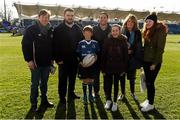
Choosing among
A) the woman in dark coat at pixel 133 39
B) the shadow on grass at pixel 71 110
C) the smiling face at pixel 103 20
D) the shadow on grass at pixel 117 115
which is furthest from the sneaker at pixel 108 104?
the smiling face at pixel 103 20

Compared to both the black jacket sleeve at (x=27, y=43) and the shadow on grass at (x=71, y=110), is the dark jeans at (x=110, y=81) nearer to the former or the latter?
the shadow on grass at (x=71, y=110)

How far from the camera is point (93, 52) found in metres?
7.46

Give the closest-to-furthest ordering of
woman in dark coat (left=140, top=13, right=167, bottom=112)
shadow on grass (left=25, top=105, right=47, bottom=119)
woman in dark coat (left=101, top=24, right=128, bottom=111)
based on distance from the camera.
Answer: shadow on grass (left=25, top=105, right=47, bottom=119)
woman in dark coat (left=140, top=13, right=167, bottom=112)
woman in dark coat (left=101, top=24, right=128, bottom=111)

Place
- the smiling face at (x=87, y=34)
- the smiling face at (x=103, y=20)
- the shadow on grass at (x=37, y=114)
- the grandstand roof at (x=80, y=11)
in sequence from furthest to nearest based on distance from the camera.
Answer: the grandstand roof at (x=80, y=11), the smiling face at (x=103, y=20), the smiling face at (x=87, y=34), the shadow on grass at (x=37, y=114)

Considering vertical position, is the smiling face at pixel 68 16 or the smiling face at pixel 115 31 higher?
the smiling face at pixel 68 16

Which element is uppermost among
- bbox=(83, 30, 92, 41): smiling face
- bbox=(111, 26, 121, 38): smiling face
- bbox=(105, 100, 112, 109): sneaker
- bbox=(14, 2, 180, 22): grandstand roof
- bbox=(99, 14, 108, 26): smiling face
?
bbox=(99, 14, 108, 26): smiling face

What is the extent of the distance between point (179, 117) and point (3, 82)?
18.5 ft

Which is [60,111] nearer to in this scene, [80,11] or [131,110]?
[131,110]

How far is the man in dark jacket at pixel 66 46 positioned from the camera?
755cm

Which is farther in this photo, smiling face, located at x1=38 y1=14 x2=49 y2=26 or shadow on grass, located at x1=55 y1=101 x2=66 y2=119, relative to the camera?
smiling face, located at x1=38 y1=14 x2=49 y2=26

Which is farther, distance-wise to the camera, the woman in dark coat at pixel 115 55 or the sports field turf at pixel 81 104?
the woman in dark coat at pixel 115 55

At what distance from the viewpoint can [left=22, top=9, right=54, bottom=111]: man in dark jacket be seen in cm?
686

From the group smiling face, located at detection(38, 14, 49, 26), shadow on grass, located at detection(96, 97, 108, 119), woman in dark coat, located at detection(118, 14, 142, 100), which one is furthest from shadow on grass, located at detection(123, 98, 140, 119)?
smiling face, located at detection(38, 14, 49, 26)

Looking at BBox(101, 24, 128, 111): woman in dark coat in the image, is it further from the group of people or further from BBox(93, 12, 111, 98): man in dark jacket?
BBox(93, 12, 111, 98): man in dark jacket
